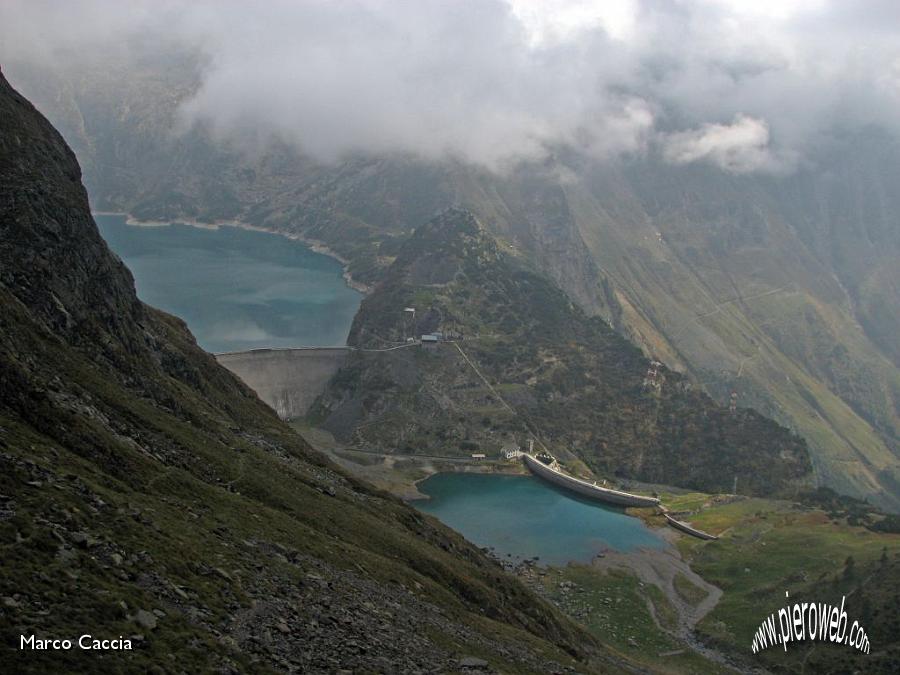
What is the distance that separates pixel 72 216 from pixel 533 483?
455 feet

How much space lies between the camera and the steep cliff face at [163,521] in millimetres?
33500

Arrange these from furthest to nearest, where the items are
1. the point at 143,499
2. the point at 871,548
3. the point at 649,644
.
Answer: the point at 871,548 → the point at 649,644 → the point at 143,499

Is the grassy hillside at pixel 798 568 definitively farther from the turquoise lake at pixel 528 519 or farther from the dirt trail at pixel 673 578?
the turquoise lake at pixel 528 519

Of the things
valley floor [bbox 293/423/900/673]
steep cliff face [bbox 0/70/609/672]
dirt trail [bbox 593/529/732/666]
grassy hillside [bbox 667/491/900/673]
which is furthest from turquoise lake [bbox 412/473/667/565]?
steep cliff face [bbox 0/70/609/672]

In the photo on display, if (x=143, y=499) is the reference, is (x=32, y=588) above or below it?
below

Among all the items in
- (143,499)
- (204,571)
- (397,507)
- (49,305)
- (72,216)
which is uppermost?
(72,216)

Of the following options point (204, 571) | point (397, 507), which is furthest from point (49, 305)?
point (397, 507)

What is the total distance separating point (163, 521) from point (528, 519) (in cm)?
13166

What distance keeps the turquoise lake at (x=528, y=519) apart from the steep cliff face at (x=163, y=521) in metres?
57.1

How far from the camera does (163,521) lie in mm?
44281

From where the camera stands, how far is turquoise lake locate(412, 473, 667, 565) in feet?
504

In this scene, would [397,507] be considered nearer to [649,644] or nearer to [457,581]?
[457,581]

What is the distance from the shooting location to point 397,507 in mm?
92312

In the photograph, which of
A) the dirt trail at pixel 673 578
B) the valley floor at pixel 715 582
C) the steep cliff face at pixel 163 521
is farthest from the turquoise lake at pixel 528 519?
the steep cliff face at pixel 163 521
